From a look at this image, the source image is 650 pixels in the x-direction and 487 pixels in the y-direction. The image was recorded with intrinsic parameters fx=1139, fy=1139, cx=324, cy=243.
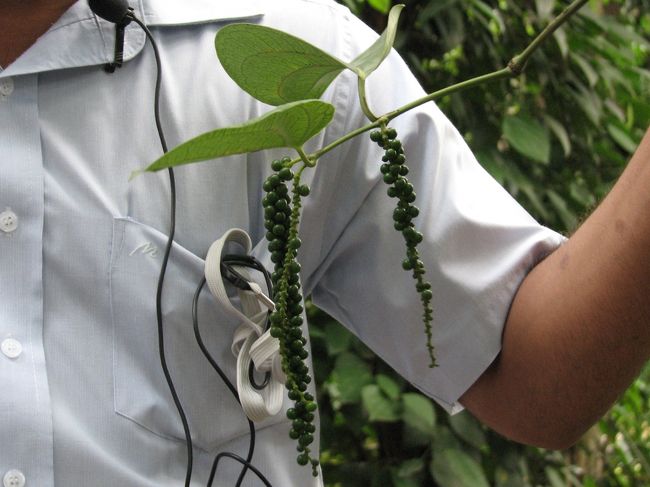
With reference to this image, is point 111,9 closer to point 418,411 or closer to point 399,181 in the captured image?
point 399,181

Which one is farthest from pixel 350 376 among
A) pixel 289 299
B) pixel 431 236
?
pixel 289 299

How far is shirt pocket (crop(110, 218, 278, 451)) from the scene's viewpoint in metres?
0.79

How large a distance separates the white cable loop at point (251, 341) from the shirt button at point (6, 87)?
7.0 inches

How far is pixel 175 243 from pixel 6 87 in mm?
160

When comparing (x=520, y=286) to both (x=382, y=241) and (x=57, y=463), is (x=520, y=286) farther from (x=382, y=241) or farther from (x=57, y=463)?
(x=57, y=463)

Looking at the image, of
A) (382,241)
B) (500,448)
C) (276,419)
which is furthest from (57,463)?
A: (500,448)

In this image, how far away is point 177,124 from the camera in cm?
82

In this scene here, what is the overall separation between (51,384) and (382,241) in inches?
10.3

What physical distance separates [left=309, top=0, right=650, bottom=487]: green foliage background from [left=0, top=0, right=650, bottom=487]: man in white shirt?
44cm

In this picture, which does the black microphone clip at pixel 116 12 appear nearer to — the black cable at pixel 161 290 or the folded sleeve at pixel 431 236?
the black cable at pixel 161 290

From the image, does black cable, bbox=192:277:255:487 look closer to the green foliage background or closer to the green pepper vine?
the green pepper vine

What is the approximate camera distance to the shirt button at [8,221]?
773mm

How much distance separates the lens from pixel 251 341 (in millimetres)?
786

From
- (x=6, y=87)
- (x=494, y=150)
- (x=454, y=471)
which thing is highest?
(x=6, y=87)
